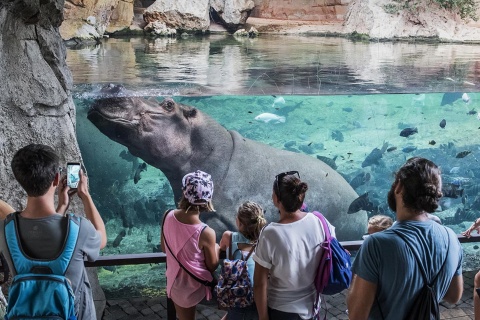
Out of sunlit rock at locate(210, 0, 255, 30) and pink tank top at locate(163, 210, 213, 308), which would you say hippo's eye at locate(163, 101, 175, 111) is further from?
pink tank top at locate(163, 210, 213, 308)

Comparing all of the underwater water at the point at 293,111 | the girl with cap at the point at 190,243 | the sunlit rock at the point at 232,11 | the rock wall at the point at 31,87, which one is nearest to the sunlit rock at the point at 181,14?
the sunlit rock at the point at 232,11

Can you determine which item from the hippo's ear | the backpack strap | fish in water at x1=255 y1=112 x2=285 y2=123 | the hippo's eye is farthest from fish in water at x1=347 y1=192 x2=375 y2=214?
the backpack strap

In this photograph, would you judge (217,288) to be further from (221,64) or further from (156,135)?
(221,64)

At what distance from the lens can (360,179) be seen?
329 inches

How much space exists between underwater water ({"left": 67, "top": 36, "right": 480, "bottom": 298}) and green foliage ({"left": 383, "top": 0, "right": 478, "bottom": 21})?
85cm

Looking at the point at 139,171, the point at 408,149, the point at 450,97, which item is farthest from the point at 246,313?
the point at 450,97

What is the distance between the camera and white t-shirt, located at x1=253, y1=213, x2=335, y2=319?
2.49 meters

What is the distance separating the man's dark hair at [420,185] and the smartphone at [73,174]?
1.41m

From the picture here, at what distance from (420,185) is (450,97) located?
838 cm

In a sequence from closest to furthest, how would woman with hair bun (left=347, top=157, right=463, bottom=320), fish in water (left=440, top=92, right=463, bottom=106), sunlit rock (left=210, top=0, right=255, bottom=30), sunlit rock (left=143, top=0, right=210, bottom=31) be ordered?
woman with hair bun (left=347, top=157, right=463, bottom=320)
fish in water (left=440, top=92, right=463, bottom=106)
sunlit rock (left=143, top=0, right=210, bottom=31)
sunlit rock (left=210, top=0, right=255, bottom=30)

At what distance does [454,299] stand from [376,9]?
9538mm

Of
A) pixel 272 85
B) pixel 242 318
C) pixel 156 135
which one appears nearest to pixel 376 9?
pixel 272 85

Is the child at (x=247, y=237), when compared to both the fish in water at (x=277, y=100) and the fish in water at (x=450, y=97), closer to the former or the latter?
the fish in water at (x=277, y=100)

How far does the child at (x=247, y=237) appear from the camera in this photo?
270 centimetres
